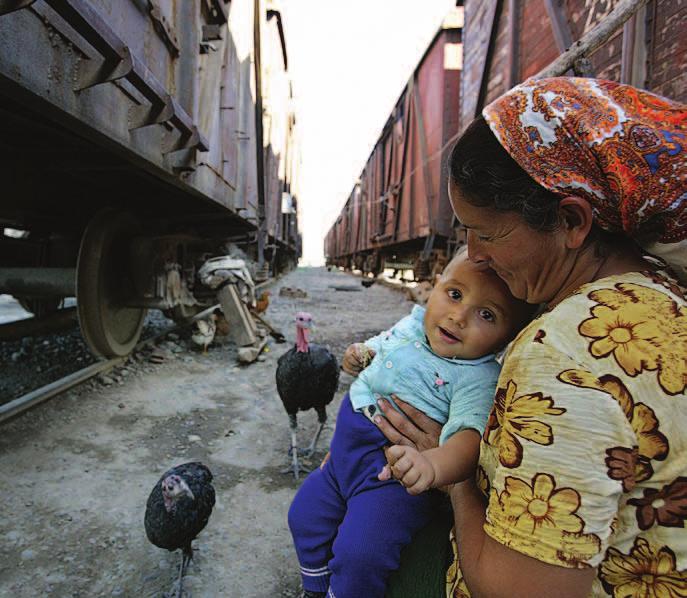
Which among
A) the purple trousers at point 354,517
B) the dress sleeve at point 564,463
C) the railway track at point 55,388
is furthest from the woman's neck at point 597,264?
the railway track at point 55,388

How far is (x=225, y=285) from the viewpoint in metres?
Answer: 5.51

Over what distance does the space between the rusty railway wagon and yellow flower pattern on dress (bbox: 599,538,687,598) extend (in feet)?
6.19

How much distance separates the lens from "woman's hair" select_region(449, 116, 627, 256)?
33.8 inches

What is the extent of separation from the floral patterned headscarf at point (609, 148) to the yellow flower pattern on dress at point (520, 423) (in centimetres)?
37

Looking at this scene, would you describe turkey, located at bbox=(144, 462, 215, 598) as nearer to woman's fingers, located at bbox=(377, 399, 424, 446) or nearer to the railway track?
woman's fingers, located at bbox=(377, 399, 424, 446)

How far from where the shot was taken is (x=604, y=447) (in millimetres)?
678

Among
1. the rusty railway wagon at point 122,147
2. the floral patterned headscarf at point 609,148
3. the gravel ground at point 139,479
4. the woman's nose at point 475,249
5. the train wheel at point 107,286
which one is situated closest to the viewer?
the floral patterned headscarf at point 609,148

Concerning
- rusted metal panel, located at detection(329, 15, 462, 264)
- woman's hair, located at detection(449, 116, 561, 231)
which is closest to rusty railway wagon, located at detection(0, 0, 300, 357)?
woman's hair, located at detection(449, 116, 561, 231)

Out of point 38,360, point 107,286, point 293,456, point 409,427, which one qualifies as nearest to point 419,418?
point 409,427

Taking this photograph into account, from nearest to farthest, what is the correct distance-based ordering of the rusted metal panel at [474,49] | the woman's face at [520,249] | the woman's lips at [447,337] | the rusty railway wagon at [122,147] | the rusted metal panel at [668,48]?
1. the woman's face at [520,249]
2. the woman's lips at [447,337]
3. the rusty railway wagon at [122,147]
4. the rusted metal panel at [668,48]
5. the rusted metal panel at [474,49]

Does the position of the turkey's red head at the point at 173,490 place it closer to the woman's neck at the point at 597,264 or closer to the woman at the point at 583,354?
the woman at the point at 583,354

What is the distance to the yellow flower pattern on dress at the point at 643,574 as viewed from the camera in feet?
2.39

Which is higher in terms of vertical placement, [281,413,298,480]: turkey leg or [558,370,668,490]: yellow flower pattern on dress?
[558,370,668,490]: yellow flower pattern on dress

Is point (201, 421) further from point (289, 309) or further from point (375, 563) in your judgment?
point (289, 309)
